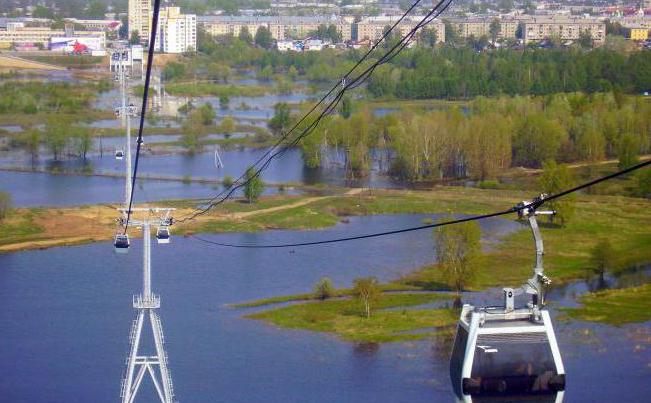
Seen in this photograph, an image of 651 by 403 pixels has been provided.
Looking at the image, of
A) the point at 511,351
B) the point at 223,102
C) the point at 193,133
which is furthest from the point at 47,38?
the point at 511,351

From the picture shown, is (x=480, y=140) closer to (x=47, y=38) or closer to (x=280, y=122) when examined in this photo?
(x=280, y=122)

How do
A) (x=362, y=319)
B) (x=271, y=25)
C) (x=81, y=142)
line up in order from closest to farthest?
1. (x=362, y=319)
2. (x=81, y=142)
3. (x=271, y=25)

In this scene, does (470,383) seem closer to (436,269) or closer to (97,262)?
(436,269)

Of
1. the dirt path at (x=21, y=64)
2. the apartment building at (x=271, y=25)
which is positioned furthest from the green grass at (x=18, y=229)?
the apartment building at (x=271, y=25)

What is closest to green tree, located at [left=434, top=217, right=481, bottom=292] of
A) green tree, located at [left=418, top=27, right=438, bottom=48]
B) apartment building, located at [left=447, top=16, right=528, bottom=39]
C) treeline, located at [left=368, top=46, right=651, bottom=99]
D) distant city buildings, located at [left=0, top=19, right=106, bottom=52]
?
treeline, located at [left=368, top=46, right=651, bottom=99]

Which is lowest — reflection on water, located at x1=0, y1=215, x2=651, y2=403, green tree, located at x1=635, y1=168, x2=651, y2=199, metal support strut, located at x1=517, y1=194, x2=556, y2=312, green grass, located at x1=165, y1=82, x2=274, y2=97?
reflection on water, located at x1=0, y1=215, x2=651, y2=403

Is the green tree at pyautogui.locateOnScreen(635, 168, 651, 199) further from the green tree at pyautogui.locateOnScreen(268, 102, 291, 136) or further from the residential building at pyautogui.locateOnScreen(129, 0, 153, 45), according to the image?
the residential building at pyautogui.locateOnScreen(129, 0, 153, 45)
